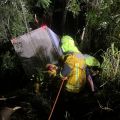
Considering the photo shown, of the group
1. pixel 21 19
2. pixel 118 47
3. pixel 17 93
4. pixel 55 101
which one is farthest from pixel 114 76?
pixel 21 19

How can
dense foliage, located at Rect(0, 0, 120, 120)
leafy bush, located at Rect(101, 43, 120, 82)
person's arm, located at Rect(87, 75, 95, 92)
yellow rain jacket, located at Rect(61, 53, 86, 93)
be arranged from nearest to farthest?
yellow rain jacket, located at Rect(61, 53, 86, 93) < person's arm, located at Rect(87, 75, 95, 92) < dense foliage, located at Rect(0, 0, 120, 120) < leafy bush, located at Rect(101, 43, 120, 82)

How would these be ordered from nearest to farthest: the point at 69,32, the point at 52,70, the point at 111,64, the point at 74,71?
the point at 74,71, the point at 52,70, the point at 111,64, the point at 69,32

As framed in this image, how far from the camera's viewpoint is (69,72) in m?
7.41

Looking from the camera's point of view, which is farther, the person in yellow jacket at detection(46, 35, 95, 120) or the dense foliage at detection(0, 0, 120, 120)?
the dense foliage at detection(0, 0, 120, 120)

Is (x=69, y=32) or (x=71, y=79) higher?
(x=69, y=32)

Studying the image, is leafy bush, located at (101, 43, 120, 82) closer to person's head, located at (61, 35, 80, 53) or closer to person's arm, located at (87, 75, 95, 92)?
person's arm, located at (87, 75, 95, 92)

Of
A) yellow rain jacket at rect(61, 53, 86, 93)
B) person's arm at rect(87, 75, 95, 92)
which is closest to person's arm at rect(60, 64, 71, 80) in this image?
yellow rain jacket at rect(61, 53, 86, 93)

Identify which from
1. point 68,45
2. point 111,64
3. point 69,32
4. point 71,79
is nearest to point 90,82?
point 71,79

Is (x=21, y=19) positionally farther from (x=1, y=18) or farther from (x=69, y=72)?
(x=69, y=72)

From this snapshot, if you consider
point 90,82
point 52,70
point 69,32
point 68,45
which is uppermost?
point 69,32

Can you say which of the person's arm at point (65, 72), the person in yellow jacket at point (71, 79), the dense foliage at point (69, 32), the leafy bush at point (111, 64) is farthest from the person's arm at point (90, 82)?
the person's arm at point (65, 72)

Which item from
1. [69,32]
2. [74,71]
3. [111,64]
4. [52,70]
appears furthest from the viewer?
[69,32]

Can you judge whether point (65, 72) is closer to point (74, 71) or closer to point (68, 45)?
point (74, 71)

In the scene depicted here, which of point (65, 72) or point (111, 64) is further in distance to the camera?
point (111, 64)
